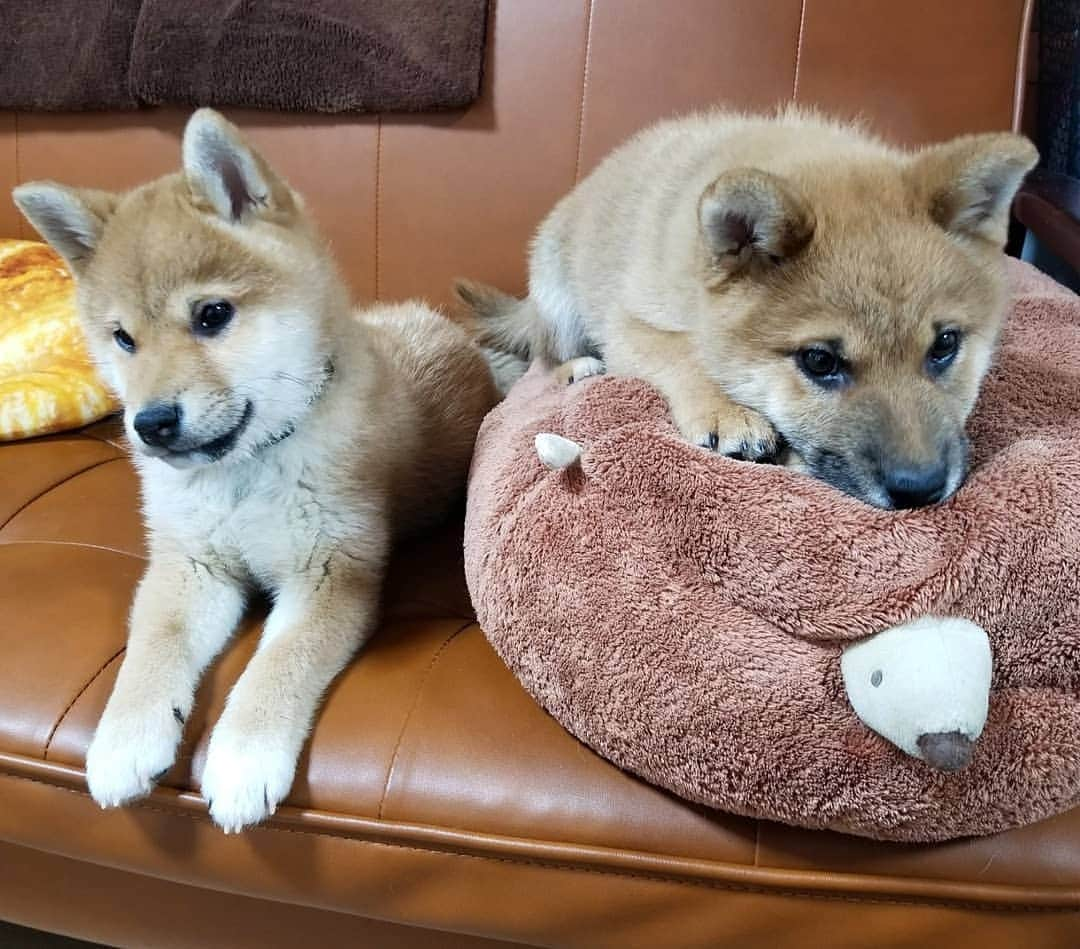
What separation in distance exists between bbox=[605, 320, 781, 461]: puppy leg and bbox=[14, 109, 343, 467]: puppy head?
44 cm

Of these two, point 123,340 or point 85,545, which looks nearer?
point 123,340

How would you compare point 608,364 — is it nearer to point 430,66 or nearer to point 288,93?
point 430,66

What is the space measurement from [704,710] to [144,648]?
698 mm

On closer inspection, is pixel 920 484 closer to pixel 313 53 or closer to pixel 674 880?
pixel 674 880

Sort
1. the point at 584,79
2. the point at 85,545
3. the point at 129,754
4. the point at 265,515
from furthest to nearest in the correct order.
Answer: the point at 584,79
the point at 85,545
the point at 265,515
the point at 129,754

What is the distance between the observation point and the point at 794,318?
1107mm

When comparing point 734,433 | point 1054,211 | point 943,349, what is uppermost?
point 1054,211

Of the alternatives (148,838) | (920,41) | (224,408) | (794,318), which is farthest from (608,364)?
(920,41)

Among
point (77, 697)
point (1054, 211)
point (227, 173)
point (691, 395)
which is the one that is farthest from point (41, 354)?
point (1054, 211)

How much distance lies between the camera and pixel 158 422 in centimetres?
112

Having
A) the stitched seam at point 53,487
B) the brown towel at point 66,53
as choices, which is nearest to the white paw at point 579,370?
the stitched seam at point 53,487

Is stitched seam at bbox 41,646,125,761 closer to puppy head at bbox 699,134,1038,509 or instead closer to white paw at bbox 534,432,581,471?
white paw at bbox 534,432,581,471

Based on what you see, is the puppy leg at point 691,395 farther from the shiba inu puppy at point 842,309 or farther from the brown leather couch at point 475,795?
the brown leather couch at point 475,795

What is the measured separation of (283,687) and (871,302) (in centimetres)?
82
